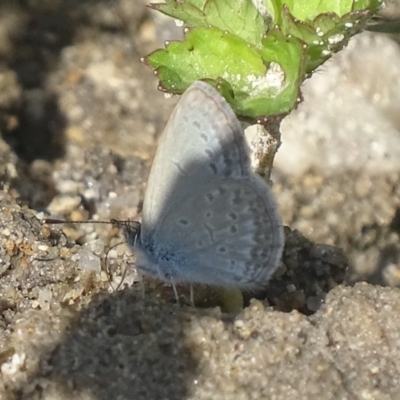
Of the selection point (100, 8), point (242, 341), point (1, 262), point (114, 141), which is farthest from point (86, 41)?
point (242, 341)

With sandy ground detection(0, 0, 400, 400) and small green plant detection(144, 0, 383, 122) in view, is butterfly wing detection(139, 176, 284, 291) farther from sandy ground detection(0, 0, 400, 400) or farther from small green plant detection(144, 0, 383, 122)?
small green plant detection(144, 0, 383, 122)

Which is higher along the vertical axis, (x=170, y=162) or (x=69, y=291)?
(x=170, y=162)

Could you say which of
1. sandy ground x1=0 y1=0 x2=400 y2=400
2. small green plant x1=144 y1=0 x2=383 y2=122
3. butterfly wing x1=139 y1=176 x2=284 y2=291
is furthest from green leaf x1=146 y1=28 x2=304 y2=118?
sandy ground x1=0 y1=0 x2=400 y2=400

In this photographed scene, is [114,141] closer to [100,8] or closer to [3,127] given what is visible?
[3,127]

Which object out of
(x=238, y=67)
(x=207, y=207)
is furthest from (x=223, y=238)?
(x=238, y=67)

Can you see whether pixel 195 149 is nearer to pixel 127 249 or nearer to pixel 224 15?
pixel 224 15

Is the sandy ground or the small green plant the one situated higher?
the small green plant

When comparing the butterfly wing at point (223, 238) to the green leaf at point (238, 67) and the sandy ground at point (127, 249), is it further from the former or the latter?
the green leaf at point (238, 67)
